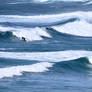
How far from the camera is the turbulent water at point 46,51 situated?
74.4 feet

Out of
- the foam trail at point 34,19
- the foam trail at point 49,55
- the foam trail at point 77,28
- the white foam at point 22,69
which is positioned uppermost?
the foam trail at point 34,19

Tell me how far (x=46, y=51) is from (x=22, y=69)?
20.4ft

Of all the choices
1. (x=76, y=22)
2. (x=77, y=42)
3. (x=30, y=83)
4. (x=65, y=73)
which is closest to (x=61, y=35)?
(x=77, y=42)

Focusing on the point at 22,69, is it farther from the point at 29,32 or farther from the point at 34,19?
the point at 34,19

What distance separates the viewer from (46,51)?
103ft

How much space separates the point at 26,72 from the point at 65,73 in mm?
1450

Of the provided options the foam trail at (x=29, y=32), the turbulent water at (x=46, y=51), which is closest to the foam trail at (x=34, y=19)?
the turbulent water at (x=46, y=51)

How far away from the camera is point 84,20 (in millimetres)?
49062

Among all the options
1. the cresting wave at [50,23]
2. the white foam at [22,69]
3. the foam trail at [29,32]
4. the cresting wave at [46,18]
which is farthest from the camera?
the cresting wave at [46,18]

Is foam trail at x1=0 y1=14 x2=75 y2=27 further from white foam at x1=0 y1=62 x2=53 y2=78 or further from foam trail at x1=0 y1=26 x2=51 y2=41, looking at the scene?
white foam at x1=0 y1=62 x2=53 y2=78

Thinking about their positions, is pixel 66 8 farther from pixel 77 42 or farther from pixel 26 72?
pixel 26 72

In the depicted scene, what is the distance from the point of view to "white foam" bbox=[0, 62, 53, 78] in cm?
2411

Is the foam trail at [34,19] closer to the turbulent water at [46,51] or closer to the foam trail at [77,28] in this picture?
the turbulent water at [46,51]

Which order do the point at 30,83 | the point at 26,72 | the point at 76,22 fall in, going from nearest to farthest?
the point at 30,83, the point at 26,72, the point at 76,22
